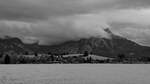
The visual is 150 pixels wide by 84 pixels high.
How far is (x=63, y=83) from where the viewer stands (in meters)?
85.9

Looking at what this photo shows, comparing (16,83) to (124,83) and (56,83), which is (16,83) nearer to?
(56,83)

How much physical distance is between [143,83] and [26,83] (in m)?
43.7

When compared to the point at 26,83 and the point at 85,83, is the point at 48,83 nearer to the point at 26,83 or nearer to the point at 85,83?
the point at 26,83

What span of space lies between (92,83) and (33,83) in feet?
72.6

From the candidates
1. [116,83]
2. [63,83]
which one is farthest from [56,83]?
[116,83]

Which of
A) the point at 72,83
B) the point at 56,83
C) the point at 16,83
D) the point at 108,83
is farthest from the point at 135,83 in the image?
the point at 16,83

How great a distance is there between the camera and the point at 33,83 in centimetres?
8494

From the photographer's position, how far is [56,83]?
8494 cm

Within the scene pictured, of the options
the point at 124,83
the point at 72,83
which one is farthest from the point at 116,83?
the point at 72,83

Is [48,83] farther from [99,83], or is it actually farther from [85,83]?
[99,83]

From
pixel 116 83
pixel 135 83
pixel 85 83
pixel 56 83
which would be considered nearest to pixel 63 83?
pixel 56 83

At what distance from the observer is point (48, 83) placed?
83875 millimetres

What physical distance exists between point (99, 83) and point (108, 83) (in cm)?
344

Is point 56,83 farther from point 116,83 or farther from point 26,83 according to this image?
point 116,83
